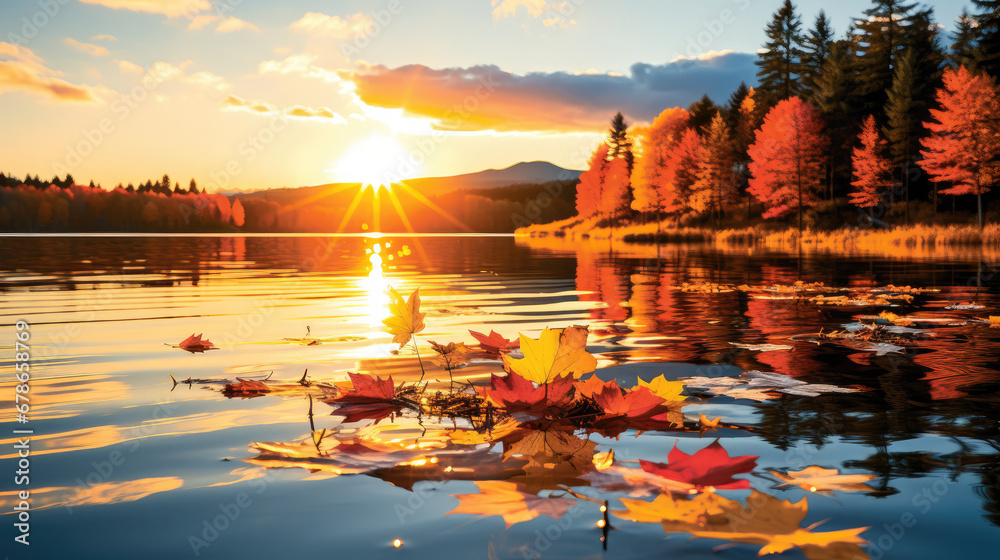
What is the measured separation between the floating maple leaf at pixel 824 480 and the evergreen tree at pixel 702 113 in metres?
72.7

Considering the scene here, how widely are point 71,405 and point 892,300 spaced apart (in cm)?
1108

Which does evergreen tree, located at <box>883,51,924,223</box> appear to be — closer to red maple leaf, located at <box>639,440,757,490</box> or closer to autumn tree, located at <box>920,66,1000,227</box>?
autumn tree, located at <box>920,66,1000,227</box>

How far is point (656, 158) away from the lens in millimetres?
65750

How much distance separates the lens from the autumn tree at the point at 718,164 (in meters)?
58.2

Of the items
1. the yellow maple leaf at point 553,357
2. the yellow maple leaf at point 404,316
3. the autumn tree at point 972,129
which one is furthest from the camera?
the autumn tree at point 972,129

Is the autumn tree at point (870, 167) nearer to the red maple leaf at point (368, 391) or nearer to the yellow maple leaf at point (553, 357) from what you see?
the red maple leaf at point (368, 391)

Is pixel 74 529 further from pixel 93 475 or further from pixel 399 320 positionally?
pixel 399 320

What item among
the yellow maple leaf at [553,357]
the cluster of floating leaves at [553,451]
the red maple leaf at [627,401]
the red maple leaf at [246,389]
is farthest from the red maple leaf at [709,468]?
the red maple leaf at [246,389]

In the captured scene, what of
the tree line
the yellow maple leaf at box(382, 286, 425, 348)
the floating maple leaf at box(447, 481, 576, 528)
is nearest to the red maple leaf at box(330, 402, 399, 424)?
the yellow maple leaf at box(382, 286, 425, 348)

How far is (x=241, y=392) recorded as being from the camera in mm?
4590

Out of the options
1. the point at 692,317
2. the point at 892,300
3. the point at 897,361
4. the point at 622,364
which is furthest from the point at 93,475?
the point at 892,300

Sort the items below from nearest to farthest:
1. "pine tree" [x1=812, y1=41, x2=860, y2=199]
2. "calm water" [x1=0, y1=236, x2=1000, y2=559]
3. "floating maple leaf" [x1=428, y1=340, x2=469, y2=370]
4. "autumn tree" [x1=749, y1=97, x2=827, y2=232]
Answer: "calm water" [x1=0, y1=236, x2=1000, y2=559] < "floating maple leaf" [x1=428, y1=340, x2=469, y2=370] < "autumn tree" [x1=749, y1=97, x2=827, y2=232] < "pine tree" [x1=812, y1=41, x2=860, y2=199]

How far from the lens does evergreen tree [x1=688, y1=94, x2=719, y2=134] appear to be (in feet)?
237

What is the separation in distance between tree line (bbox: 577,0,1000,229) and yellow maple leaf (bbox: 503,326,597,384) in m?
42.3
